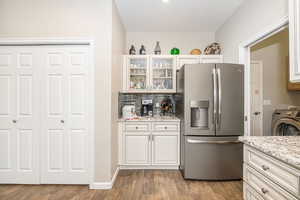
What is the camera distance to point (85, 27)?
2.57 metres

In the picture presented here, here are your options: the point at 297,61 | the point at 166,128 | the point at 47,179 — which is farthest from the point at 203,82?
the point at 47,179

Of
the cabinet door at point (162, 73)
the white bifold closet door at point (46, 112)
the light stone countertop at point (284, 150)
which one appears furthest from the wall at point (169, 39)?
the light stone countertop at point (284, 150)

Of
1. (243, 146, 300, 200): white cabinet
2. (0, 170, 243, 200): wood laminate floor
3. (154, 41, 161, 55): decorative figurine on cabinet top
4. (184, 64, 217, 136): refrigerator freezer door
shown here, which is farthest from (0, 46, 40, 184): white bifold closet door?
(243, 146, 300, 200): white cabinet

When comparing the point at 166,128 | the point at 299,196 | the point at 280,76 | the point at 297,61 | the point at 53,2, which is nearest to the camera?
the point at 299,196

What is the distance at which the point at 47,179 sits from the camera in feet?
8.64

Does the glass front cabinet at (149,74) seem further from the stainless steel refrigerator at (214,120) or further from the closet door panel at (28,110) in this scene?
the closet door panel at (28,110)

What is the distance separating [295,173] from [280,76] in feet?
13.3

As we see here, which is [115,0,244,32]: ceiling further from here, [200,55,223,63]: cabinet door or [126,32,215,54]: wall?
[200,55,223,63]: cabinet door

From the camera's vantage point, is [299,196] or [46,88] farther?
[46,88]

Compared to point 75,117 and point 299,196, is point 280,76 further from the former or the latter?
point 75,117

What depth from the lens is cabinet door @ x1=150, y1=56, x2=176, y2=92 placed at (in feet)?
12.0

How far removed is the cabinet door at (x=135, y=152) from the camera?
3188mm

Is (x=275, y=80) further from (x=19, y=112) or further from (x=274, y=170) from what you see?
(x=19, y=112)

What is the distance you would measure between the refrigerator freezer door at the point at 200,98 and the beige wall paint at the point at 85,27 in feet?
3.97
